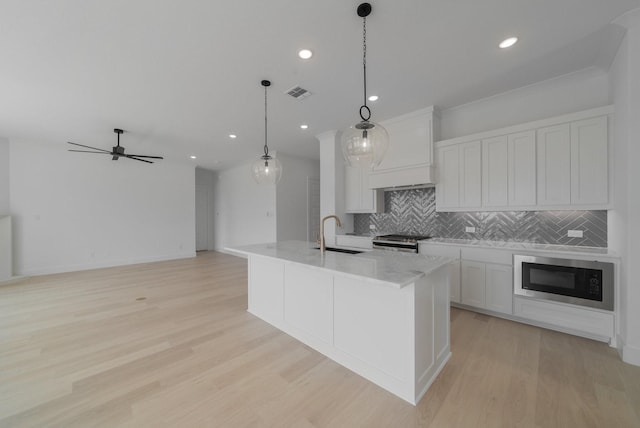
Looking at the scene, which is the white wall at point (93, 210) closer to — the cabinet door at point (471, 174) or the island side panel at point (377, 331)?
the island side panel at point (377, 331)

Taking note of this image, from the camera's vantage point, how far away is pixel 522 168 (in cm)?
297

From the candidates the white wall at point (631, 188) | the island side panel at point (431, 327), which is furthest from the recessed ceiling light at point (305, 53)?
→ the white wall at point (631, 188)

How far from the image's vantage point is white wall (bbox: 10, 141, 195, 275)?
502cm

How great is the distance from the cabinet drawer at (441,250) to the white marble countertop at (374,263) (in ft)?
4.00

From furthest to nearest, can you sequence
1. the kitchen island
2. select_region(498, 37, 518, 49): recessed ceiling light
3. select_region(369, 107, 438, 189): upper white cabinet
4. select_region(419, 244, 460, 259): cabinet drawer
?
1. select_region(369, 107, 438, 189): upper white cabinet
2. select_region(419, 244, 460, 259): cabinet drawer
3. select_region(498, 37, 518, 49): recessed ceiling light
4. the kitchen island

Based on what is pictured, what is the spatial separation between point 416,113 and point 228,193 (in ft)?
20.3

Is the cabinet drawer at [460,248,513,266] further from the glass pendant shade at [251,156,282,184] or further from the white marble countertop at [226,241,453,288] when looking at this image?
the glass pendant shade at [251,156,282,184]

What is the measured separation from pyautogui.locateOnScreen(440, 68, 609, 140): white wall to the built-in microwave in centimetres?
180

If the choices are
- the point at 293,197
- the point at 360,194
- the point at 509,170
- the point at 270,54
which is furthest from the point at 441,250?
the point at 293,197

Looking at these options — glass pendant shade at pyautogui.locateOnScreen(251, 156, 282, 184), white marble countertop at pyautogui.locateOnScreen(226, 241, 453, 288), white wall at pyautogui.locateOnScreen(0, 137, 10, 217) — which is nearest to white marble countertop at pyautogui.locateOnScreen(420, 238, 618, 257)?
white marble countertop at pyautogui.locateOnScreen(226, 241, 453, 288)

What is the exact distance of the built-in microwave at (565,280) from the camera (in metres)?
2.28

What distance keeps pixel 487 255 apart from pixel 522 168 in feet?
3.77

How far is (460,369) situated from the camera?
6.51 ft

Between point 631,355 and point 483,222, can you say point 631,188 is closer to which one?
point 631,355
